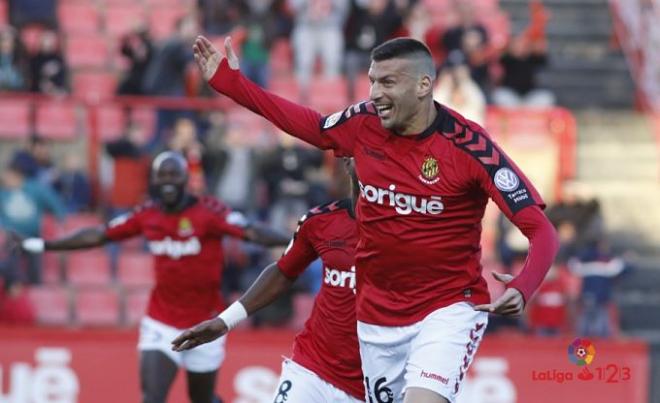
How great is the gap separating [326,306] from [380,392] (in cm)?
99

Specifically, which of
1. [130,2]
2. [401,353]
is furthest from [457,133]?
[130,2]

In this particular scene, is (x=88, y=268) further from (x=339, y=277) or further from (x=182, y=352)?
(x=339, y=277)

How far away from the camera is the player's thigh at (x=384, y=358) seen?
7457 millimetres

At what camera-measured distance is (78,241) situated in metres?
11.5

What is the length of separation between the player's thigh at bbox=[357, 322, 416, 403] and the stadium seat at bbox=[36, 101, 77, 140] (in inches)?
384

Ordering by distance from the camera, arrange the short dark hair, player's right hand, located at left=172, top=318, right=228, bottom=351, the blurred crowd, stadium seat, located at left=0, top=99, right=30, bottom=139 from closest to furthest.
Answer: the short dark hair < player's right hand, located at left=172, top=318, right=228, bottom=351 < the blurred crowd < stadium seat, located at left=0, top=99, right=30, bottom=139

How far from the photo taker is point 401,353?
7.48 m

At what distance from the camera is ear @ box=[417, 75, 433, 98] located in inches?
286

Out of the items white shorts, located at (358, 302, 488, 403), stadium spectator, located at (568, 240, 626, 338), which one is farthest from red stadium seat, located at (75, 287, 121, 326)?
white shorts, located at (358, 302, 488, 403)

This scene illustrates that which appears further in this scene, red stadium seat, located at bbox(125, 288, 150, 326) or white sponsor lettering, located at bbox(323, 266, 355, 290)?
red stadium seat, located at bbox(125, 288, 150, 326)

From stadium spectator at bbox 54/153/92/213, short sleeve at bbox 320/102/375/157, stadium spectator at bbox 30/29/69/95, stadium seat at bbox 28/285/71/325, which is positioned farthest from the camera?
stadium spectator at bbox 30/29/69/95

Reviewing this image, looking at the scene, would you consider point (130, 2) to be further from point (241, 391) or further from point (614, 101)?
point (241, 391)

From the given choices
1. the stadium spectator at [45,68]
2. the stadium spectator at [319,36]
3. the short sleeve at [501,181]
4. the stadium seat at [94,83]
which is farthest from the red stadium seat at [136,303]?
the short sleeve at [501,181]

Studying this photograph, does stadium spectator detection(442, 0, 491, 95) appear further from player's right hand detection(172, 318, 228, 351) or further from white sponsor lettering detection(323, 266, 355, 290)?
player's right hand detection(172, 318, 228, 351)
